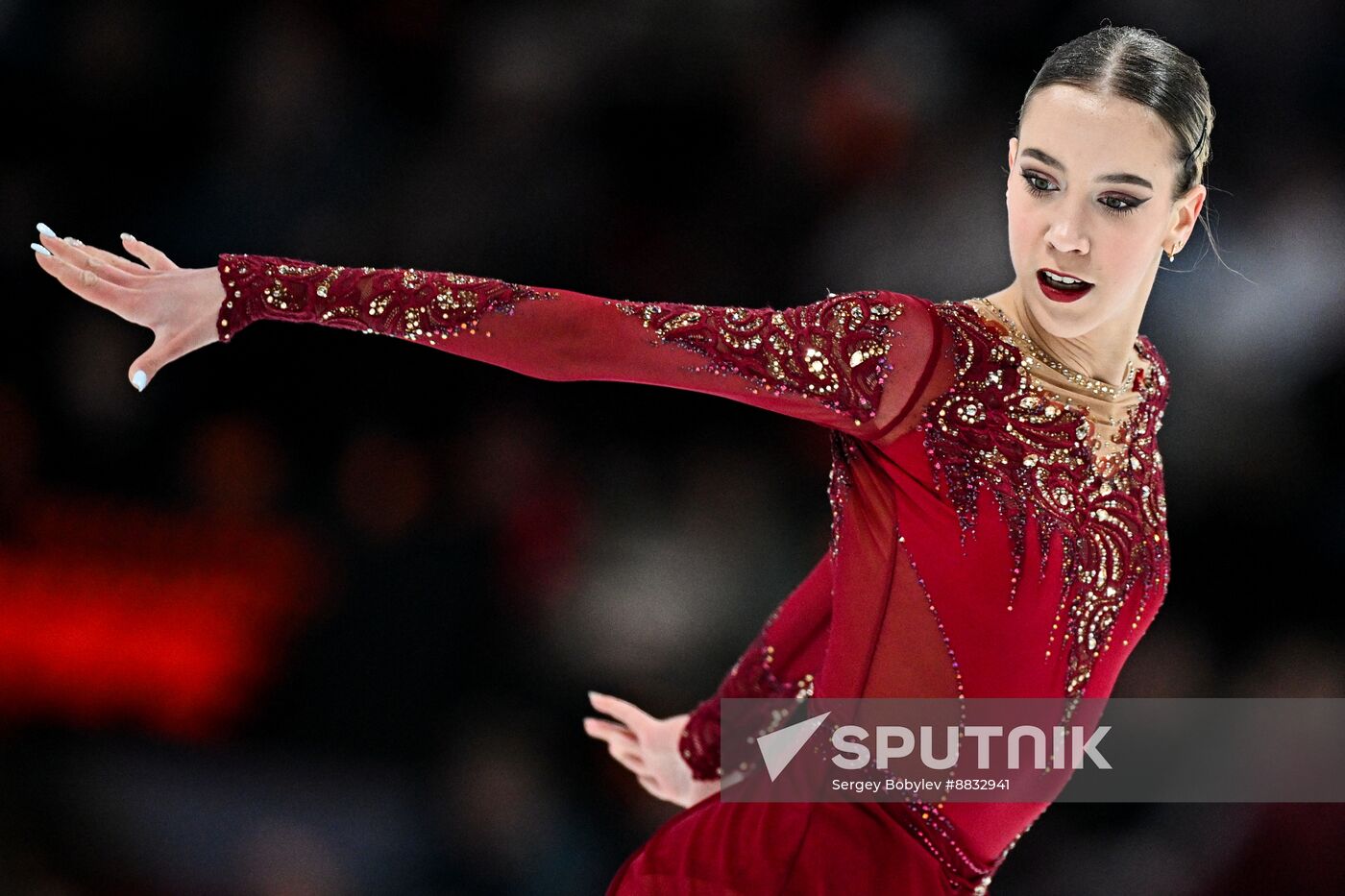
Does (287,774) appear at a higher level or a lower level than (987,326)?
lower

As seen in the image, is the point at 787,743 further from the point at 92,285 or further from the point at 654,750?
the point at 92,285

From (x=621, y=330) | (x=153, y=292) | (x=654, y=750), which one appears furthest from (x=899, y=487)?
(x=153, y=292)

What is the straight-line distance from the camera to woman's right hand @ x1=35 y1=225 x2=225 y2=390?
1536mm

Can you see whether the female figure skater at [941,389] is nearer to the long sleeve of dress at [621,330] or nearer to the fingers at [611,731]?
the long sleeve of dress at [621,330]

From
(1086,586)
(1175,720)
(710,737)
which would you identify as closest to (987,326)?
(1086,586)

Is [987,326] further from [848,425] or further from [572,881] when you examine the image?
[572,881]

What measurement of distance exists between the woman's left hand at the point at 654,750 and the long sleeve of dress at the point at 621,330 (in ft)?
2.90

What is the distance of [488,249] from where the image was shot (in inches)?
128

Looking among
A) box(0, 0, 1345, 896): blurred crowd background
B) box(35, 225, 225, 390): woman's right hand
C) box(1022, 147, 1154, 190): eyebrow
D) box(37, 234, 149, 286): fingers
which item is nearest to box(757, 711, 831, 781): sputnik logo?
box(1022, 147, 1154, 190): eyebrow

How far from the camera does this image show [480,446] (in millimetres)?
3328

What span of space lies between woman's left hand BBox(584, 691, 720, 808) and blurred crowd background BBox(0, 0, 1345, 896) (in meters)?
1.01

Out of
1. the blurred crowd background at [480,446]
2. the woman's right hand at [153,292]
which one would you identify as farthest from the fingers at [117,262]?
the blurred crowd background at [480,446]

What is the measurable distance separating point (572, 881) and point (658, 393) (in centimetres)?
125

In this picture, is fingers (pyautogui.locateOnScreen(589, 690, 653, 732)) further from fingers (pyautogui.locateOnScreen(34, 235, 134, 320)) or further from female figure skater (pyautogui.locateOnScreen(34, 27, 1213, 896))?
fingers (pyautogui.locateOnScreen(34, 235, 134, 320))
